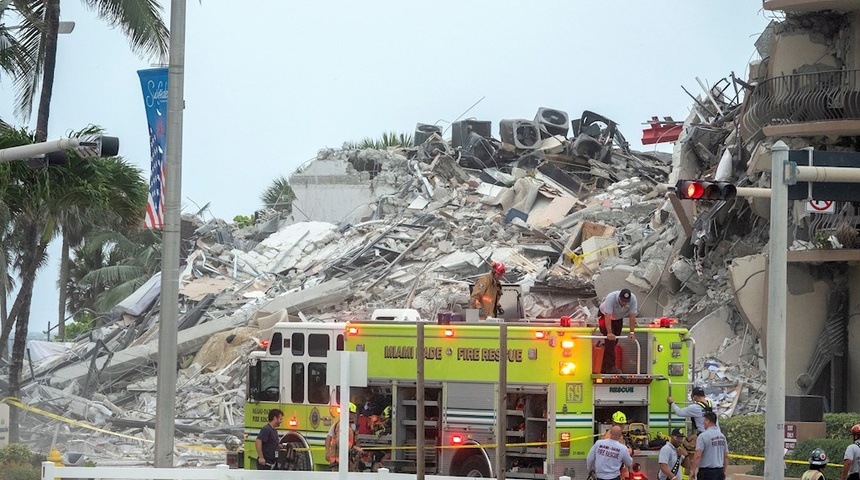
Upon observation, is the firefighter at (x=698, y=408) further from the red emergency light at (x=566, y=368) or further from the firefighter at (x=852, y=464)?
the firefighter at (x=852, y=464)

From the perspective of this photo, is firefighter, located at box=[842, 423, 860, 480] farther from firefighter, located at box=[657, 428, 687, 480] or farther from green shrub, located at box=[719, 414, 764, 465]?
green shrub, located at box=[719, 414, 764, 465]

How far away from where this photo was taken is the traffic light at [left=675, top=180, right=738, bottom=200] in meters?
16.6

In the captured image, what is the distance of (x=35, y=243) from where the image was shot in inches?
1089

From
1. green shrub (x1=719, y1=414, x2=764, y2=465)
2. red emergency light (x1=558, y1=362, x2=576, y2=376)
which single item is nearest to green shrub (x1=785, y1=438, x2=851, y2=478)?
green shrub (x1=719, y1=414, x2=764, y2=465)

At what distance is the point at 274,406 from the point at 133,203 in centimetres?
772

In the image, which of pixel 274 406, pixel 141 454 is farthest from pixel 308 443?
pixel 141 454

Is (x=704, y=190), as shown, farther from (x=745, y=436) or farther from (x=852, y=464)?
(x=745, y=436)

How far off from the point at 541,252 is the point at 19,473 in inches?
837

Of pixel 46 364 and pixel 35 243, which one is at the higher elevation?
pixel 35 243

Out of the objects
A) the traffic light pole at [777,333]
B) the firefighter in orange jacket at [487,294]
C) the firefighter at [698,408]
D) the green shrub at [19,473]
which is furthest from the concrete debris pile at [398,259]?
the traffic light pole at [777,333]

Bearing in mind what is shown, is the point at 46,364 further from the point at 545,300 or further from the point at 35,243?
the point at 545,300

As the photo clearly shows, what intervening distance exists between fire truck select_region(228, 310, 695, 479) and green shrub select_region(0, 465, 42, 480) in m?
3.10

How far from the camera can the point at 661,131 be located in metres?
51.0

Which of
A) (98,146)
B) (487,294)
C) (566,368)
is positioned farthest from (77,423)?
(566,368)
